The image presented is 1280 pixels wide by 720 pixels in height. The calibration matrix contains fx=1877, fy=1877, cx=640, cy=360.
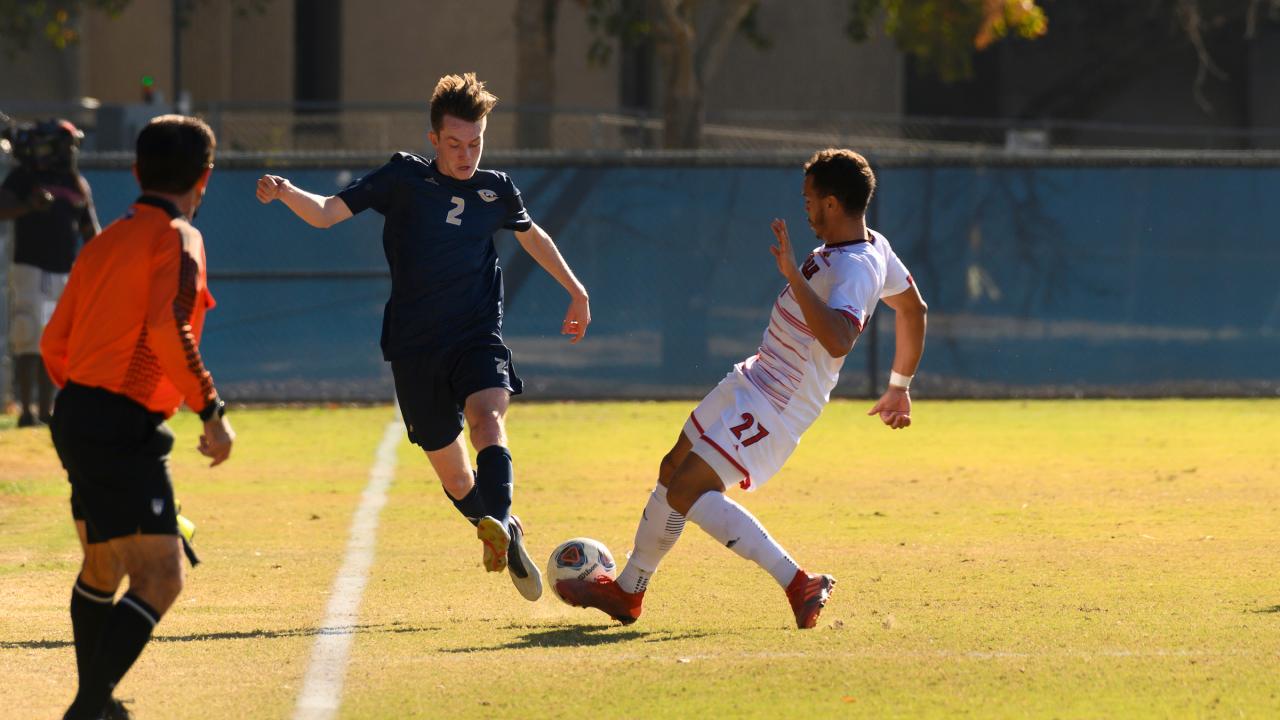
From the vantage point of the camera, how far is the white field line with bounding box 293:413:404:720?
5.55 m

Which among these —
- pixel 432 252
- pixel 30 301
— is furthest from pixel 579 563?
pixel 30 301

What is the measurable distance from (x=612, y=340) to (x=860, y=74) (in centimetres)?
1802

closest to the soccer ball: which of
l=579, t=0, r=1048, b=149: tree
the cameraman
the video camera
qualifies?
the cameraman

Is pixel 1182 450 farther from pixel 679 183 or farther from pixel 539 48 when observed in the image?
pixel 539 48

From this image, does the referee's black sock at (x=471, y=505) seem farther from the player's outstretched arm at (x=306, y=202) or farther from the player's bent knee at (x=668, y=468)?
the player's outstretched arm at (x=306, y=202)

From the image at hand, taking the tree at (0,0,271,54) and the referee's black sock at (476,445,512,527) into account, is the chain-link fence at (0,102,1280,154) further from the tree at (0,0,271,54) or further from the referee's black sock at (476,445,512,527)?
the referee's black sock at (476,445,512,527)

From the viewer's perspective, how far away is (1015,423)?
14578 millimetres

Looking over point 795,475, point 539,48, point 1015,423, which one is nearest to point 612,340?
point 1015,423

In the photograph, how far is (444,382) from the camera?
287 inches

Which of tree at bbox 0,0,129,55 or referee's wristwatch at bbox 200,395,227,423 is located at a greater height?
tree at bbox 0,0,129,55

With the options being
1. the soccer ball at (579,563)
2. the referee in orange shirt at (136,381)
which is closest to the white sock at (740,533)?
the soccer ball at (579,563)

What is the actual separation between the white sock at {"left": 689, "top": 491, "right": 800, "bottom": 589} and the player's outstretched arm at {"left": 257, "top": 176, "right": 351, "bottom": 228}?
167 cm

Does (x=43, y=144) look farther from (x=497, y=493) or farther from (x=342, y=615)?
(x=497, y=493)

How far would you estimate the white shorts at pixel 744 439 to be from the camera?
6520mm
